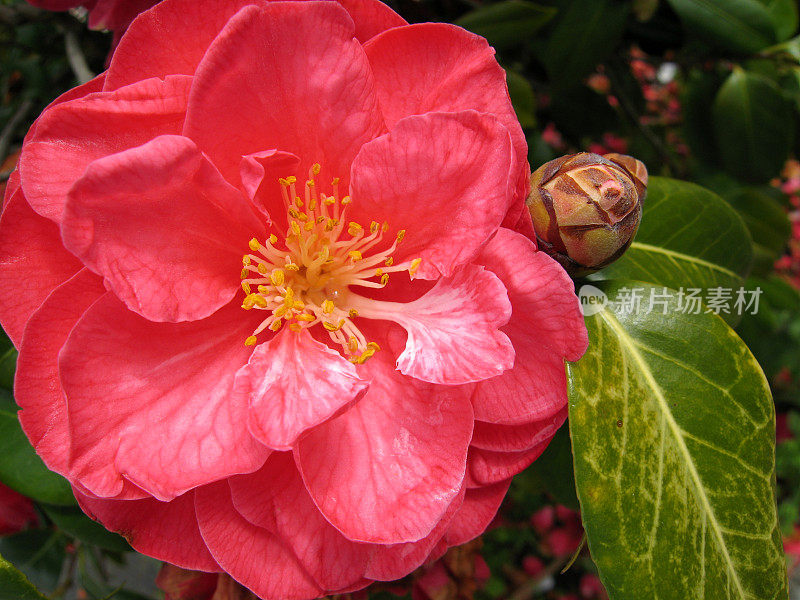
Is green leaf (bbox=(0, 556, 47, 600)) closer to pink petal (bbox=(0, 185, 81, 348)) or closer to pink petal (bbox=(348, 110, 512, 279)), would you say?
pink petal (bbox=(0, 185, 81, 348))

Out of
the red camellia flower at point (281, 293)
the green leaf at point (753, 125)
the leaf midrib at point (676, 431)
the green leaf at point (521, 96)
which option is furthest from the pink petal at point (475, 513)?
the green leaf at point (753, 125)

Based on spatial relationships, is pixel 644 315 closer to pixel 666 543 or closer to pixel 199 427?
pixel 666 543

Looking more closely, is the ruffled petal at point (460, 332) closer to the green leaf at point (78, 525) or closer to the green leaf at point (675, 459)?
the green leaf at point (675, 459)

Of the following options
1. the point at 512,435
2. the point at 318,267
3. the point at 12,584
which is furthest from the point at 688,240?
the point at 12,584

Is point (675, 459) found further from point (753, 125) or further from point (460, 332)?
point (753, 125)

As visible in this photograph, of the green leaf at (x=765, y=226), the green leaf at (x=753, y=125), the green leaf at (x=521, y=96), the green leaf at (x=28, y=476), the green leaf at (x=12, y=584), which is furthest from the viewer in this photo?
the green leaf at (x=765, y=226)

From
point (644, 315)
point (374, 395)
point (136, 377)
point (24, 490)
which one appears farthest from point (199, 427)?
point (644, 315)

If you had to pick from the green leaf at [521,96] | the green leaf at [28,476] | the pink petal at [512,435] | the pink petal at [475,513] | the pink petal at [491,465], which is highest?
the green leaf at [521,96]
